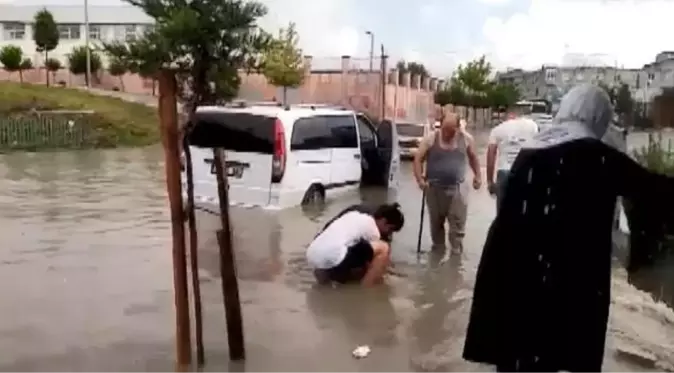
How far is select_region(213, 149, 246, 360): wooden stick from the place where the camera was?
20.1 feet

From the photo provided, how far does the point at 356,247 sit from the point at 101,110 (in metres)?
29.5

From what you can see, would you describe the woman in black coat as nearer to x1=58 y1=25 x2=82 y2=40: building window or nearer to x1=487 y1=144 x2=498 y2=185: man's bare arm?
x1=487 y1=144 x2=498 y2=185: man's bare arm

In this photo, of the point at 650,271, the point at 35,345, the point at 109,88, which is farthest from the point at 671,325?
the point at 109,88

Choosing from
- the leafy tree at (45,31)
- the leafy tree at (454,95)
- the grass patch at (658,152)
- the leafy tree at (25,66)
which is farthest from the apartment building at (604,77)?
the leafy tree at (45,31)

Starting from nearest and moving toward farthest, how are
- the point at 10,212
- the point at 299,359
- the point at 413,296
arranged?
1. the point at 299,359
2. the point at 413,296
3. the point at 10,212

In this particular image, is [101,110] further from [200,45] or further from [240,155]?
[200,45]

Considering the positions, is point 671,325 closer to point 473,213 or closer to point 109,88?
point 473,213

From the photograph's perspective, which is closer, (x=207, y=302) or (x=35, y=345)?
(x=35, y=345)

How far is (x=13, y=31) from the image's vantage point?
2751 inches

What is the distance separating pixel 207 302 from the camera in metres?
8.45

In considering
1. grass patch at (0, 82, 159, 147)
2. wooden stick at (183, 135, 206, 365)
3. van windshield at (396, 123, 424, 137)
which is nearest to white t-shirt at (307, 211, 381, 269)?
wooden stick at (183, 135, 206, 365)

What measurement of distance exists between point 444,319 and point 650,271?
1.66 m

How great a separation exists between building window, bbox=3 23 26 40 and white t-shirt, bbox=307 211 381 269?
2542 inches

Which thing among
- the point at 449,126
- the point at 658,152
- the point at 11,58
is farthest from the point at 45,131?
the point at 658,152
